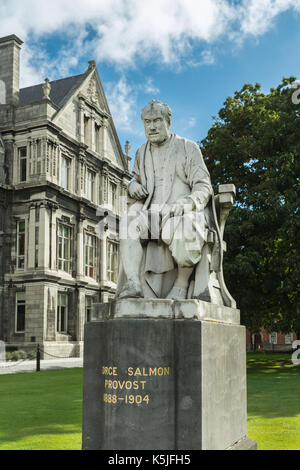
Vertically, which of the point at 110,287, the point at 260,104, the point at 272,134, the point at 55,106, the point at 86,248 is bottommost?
the point at 110,287

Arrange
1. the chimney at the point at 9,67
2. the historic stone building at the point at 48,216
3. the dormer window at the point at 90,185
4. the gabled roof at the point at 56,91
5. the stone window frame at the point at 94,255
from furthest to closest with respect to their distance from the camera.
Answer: the dormer window at the point at 90,185
the gabled roof at the point at 56,91
the stone window frame at the point at 94,255
the chimney at the point at 9,67
the historic stone building at the point at 48,216

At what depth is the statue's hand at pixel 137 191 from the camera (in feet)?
19.9

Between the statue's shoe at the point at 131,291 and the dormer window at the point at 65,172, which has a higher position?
the dormer window at the point at 65,172

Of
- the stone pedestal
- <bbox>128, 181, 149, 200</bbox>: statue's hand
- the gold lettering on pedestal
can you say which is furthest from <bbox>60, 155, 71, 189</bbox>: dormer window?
the gold lettering on pedestal

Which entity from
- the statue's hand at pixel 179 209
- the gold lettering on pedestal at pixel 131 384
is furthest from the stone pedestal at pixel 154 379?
the statue's hand at pixel 179 209

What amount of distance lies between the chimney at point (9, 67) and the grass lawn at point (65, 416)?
25.5 m

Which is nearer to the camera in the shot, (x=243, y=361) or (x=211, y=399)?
(x=211, y=399)

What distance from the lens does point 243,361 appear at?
20.1 ft

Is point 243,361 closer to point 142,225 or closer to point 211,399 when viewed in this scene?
point 211,399

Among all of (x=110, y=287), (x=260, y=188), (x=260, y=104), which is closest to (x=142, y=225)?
(x=260, y=188)

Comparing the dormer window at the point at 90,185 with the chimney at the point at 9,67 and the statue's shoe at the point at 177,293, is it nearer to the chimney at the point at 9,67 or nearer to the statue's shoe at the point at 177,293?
the chimney at the point at 9,67

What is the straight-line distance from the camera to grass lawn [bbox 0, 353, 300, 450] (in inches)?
288

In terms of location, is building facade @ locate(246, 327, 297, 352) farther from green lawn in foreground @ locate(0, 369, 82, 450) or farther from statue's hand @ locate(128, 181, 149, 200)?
statue's hand @ locate(128, 181, 149, 200)
